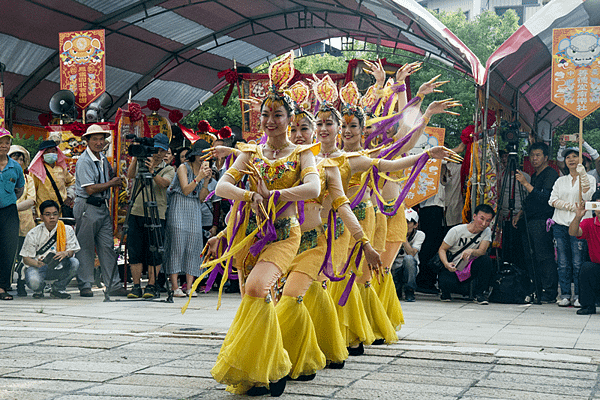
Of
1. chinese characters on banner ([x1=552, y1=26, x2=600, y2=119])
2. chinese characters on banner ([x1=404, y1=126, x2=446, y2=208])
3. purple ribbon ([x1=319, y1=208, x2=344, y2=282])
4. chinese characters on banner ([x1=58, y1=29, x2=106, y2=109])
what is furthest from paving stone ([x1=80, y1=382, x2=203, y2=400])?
chinese characters on banner ([x1=58, y1=29, x2=106, y2=109])

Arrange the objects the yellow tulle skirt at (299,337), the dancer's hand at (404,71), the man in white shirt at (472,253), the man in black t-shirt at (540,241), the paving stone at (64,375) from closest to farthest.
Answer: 1. the paving stone at (64,375)
2. the yellow tulle skirt at (299,337)
3. the dancer's hand at (404,71)
4. the man in white shirt at (472,253)
5. the man in black t-shirt at (540,241)

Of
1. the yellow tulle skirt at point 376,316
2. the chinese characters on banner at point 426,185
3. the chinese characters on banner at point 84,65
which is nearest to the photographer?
the yellow tulle skirt at point 376,316

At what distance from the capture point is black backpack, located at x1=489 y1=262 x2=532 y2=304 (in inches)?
340

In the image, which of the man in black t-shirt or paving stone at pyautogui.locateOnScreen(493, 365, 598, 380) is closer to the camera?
paving stone at pyautogui.locateOnScreen(493, 365, 598, 380)

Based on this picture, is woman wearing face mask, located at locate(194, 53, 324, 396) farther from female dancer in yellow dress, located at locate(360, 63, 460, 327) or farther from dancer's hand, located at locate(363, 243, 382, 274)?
female dancer in yellow dress, located at locate(360, 63, 460, 327)

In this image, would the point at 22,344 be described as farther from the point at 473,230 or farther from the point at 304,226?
the point at 473,230

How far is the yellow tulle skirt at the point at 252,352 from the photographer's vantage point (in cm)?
357

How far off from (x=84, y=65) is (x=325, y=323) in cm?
795

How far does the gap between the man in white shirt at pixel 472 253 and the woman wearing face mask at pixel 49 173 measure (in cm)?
494

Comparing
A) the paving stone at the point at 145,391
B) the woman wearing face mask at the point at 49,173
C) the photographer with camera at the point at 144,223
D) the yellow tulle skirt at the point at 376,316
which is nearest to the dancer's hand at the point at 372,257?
the paving stone at the point at 145,391

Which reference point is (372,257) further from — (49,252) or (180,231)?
(49,252)

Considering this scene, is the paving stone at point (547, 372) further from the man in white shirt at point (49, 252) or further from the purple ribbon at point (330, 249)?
the man in white shirt at point (49, 252)

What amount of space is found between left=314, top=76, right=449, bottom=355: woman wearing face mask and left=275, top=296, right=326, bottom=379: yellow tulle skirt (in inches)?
27.0

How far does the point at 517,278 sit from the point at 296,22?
7.48 meters
